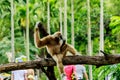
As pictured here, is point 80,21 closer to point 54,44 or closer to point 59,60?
point 54,44

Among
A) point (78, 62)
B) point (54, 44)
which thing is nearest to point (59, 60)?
point (78, 62)

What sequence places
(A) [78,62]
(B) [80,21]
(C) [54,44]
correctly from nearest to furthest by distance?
(A) [78,62] → (C) [54,44] → (B) [80,21]

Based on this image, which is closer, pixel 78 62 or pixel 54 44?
pixel 78 62

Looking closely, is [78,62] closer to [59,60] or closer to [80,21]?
[59,60]

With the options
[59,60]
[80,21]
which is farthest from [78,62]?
[80,21]

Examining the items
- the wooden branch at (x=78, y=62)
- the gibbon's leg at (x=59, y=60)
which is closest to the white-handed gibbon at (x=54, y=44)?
the gibbon's leg at (x=59, y=60)

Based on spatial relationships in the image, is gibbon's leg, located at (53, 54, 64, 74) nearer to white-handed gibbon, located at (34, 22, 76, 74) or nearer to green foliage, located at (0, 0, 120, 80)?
white-handed gibbon, located at (34, 22, 76, 74)

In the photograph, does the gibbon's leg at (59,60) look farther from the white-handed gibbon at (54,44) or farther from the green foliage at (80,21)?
the green foliage at (80,21)

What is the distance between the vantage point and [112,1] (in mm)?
9609

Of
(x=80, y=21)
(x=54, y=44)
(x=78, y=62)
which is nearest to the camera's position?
(x=78, y=62)

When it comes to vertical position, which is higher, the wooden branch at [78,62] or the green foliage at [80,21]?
the wooden branch at [78,62]

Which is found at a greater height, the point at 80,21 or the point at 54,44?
the point at 54,44

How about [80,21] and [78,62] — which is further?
[80,21]

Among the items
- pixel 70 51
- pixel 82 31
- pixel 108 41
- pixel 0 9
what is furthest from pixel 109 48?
pixel 70 51
